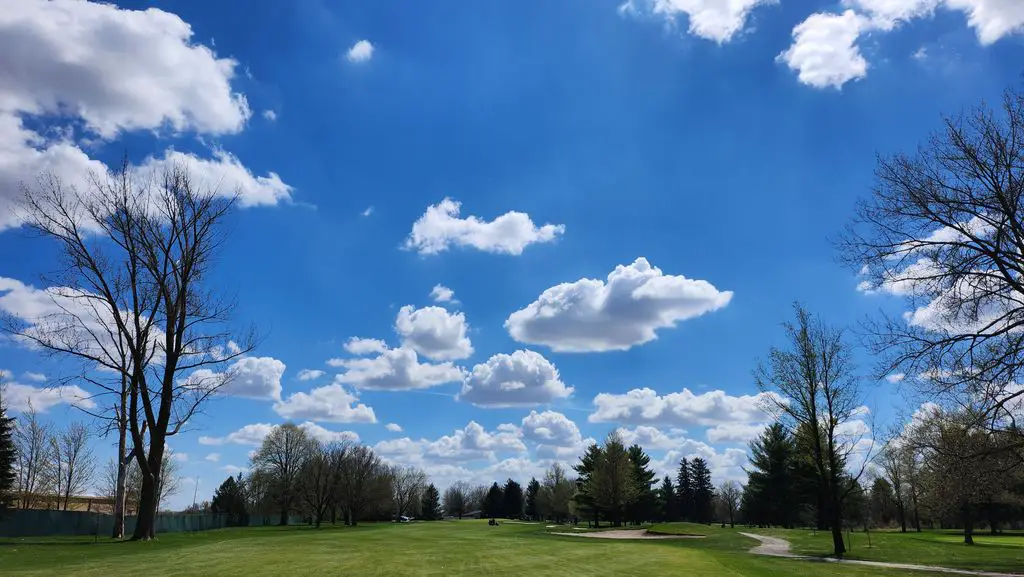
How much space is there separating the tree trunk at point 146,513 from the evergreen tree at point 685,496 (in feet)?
313

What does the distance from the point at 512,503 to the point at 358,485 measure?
178 ft

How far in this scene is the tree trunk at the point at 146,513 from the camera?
22.5m

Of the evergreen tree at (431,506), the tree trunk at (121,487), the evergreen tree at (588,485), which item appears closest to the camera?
the tree trunk at (121,487)

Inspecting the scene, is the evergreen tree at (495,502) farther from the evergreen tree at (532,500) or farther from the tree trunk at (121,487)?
the tree trunk at (121,487)

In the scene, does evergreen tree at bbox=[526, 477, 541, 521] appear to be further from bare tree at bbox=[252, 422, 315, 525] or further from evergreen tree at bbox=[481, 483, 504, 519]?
bare tree at bbox=[252, 422, 315, 525]

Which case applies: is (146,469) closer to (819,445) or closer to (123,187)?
(123,187)

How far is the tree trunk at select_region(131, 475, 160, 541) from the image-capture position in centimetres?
2245

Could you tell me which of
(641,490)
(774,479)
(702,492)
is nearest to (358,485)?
(641,490)

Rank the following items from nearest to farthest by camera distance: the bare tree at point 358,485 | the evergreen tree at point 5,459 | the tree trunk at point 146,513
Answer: the tree trunk at point 146,513 < the evergreen tree at point 5,459 < the bare tree at point 358,485

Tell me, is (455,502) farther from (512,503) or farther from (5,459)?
(5,459)

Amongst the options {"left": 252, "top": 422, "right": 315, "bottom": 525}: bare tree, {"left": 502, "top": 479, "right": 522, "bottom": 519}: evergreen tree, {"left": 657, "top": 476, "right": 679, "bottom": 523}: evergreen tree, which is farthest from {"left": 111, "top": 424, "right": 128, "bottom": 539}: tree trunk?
{"left": 502, "top": 479, "right": 522, "bottom": 519}: evergreen tree

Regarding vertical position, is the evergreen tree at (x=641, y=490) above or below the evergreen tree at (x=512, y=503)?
above

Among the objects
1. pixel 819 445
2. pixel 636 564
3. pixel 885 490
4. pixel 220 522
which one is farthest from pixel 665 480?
pixel 636 564

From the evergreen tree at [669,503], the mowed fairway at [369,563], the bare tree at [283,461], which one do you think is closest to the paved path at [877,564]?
the mowed fairway at [369,563]
